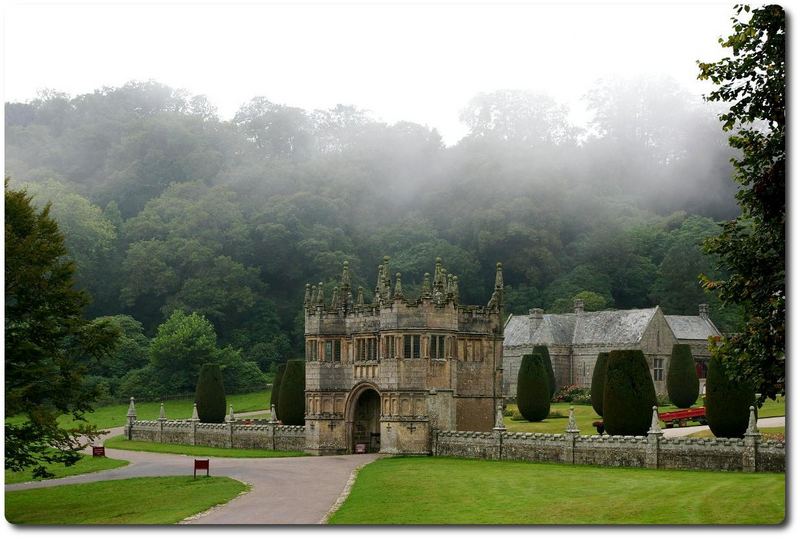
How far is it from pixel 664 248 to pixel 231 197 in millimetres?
36061

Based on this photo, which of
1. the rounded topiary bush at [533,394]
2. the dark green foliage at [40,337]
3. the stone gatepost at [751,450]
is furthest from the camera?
the rounded topiary bush at [533,394]

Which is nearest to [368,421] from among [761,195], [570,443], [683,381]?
[570,443]

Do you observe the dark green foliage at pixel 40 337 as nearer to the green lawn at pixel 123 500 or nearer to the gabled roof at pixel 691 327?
the green lawn at pixel 123 500

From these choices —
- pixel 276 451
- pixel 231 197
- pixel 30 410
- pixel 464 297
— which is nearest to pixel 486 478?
pixel 30 410

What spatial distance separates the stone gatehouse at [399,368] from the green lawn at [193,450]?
2015 mm

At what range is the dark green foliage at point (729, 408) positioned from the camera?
4281 centimetres

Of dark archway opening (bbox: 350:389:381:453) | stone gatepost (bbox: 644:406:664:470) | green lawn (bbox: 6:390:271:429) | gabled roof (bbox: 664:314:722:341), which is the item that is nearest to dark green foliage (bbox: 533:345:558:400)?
gabled roof (bbox: 664:314:722:341)

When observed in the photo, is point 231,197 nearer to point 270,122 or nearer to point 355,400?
point 270,122

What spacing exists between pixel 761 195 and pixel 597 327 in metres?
59.5

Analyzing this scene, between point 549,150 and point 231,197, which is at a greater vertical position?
point 549,150

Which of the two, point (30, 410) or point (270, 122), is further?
point (270, 122)

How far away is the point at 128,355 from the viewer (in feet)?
221

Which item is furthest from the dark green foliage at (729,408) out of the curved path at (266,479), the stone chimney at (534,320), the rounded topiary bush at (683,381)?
the stone chimney at (534,320)

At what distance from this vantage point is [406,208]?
94.2 metres
